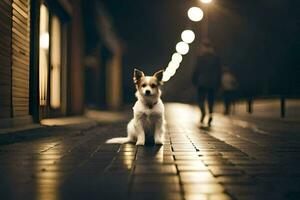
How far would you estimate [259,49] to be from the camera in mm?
22812

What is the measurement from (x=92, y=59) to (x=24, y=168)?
22.6 m

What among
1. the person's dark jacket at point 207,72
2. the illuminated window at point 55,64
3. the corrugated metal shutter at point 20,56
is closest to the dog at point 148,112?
the corrugated metal shutter at point 20,56

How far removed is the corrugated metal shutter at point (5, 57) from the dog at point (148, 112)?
2509mm

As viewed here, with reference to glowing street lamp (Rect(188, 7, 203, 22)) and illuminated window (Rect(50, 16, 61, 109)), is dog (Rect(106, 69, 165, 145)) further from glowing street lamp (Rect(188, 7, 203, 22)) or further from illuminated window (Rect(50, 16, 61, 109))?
glowing street lamp (Rect(188, 7, 203, 22))

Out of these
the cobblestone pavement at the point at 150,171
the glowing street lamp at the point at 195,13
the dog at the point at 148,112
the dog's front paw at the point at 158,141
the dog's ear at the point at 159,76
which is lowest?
the cobblestone pavement at the point at 150,171

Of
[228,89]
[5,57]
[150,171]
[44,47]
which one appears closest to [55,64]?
[44,47]

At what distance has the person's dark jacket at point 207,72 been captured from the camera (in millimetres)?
14789

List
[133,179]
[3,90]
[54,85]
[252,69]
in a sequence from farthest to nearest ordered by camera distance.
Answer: [252,69], [54,85], [3,90], [133,179]

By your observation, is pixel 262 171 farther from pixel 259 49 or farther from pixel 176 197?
pixel 259 49

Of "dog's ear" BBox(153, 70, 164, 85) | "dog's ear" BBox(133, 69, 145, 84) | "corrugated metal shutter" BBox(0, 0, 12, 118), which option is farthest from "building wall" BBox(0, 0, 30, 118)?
"dog's ear" BBox(153, 70, 164, 85)

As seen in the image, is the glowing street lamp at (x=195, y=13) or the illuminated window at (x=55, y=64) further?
the glowing street lamp at (x=195, y=13)

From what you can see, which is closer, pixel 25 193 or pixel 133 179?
pixel 25 193

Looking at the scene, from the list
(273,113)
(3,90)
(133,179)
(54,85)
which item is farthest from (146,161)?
(273,113)

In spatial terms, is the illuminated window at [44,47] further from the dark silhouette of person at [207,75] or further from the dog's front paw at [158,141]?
the dog's front paw at [158,141]
